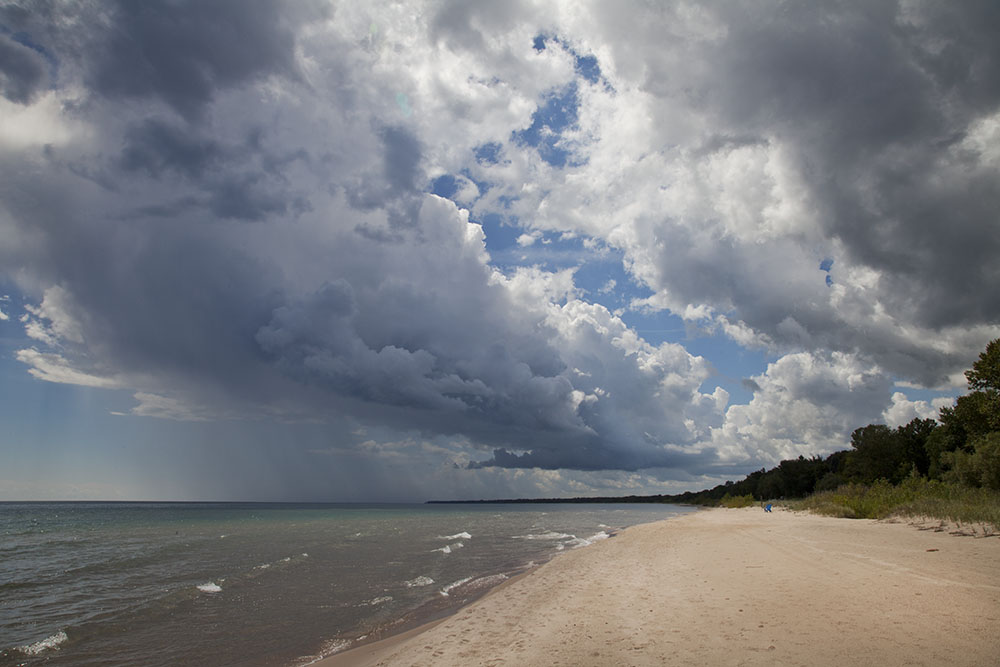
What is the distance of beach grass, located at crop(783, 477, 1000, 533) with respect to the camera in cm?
2080

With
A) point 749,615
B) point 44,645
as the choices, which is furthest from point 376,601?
point 749,615

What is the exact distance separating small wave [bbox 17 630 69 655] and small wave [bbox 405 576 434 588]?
10.8m

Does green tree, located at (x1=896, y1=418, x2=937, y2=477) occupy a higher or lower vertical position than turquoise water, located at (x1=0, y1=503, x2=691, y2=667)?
higher

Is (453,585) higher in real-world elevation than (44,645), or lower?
lower

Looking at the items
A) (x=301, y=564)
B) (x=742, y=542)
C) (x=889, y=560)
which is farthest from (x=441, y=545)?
(x=889, y=560)

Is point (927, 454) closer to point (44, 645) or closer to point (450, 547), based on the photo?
point (450, 547)

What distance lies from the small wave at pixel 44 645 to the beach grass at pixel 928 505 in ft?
96.5

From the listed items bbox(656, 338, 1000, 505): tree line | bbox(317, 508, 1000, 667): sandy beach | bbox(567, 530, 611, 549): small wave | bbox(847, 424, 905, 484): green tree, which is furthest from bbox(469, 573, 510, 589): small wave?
bbox(847, 424, 905, 484): green tree

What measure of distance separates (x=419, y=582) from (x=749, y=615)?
15.2 m

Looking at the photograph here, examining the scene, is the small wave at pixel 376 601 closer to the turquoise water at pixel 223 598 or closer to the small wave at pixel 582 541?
the turquoise water at pixel 223 598

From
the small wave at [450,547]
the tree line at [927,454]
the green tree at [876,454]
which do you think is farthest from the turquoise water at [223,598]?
the green tree at [876,454]

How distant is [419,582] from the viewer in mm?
21281

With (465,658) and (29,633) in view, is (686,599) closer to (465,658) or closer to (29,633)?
(465,658)

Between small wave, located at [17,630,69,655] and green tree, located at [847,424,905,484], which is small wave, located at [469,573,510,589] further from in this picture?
green tree, located at [847,424,905,484]
